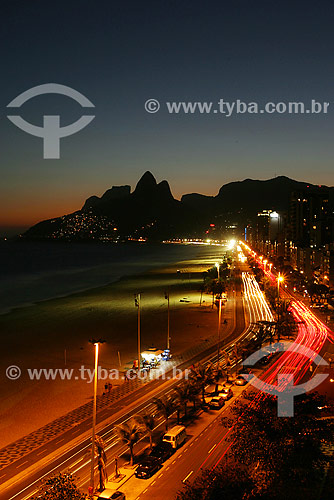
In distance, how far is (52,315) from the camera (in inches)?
2093

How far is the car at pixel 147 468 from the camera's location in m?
16.4

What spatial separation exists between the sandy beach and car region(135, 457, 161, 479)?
6756 mm

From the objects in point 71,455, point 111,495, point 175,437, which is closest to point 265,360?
point 175,437

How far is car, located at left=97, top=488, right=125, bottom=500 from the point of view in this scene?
14398mm

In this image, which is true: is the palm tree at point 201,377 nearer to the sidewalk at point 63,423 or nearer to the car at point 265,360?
the sidewalk at point 63,423

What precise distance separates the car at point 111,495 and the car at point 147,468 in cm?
171

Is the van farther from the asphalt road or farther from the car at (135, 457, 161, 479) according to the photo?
the car at (135, 457, 161, 479)

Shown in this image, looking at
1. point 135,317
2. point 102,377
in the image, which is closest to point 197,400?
point 102,377

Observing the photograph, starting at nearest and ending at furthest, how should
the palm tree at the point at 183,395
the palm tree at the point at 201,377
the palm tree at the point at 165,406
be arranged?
the palm tree at the point at 165,406 < the palm tree at the point at 183,395 < the palm tree at the point at 201,377

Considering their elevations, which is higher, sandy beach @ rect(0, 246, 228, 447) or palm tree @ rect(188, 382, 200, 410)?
palm tree @ rect(188, 382, 200, 410)

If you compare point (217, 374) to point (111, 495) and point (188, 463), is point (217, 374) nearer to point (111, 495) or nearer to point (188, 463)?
point (188, 463)

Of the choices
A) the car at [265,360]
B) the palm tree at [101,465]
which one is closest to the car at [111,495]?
the palm tree at [101,465]

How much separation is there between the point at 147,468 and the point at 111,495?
89.7 inches

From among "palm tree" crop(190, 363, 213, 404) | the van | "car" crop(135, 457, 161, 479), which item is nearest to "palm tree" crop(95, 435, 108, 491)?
"car" crop(135, 457, 161, 479)
